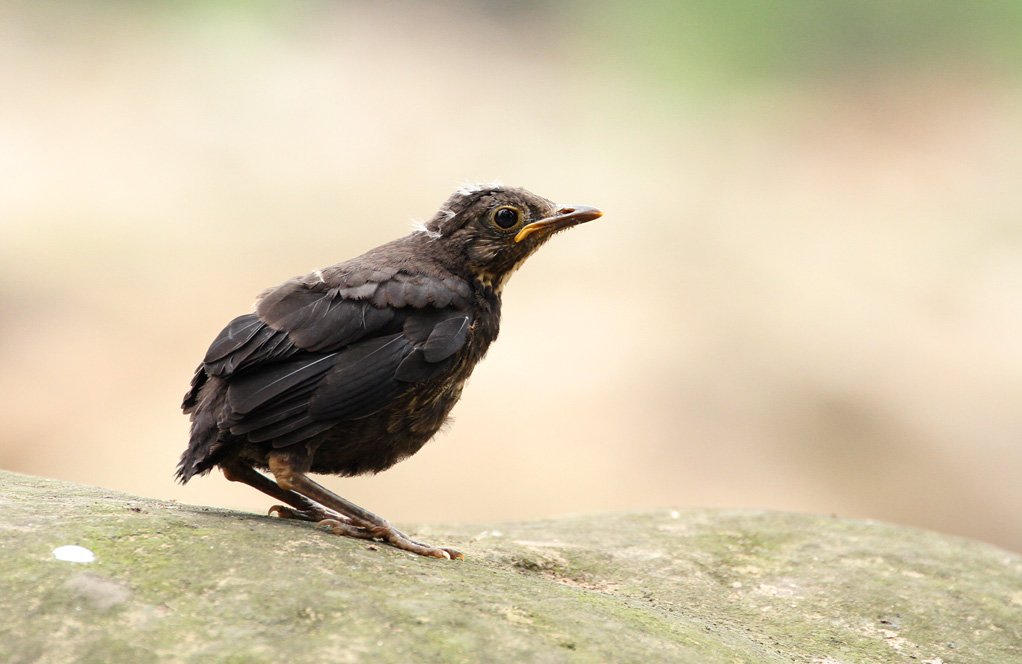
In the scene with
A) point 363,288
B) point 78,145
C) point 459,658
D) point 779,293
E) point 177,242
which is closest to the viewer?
point 459,658

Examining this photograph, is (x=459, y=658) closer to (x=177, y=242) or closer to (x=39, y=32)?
(x=177, y=242)

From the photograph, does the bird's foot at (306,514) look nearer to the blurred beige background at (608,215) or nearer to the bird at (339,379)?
the bird at (339,379)

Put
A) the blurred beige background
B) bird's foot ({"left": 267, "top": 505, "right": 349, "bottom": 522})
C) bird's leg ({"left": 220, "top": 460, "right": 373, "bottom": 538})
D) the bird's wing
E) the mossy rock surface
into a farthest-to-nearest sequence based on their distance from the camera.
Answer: the blurred beige background
bird's foot ({"left": 267, "top": 505, "right": 349, "bottom": 522})
bird's leg ({"left": 220, "top": 460, "right": 373, "bottom": 538})
the bird's wing
the mossy rock surface

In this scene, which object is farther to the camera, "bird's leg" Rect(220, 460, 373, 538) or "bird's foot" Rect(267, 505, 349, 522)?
"bird's foot" Rect(267, 505, 349, 522)

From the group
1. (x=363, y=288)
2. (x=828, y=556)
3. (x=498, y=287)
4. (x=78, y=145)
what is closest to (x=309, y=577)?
(x=363, y=288)

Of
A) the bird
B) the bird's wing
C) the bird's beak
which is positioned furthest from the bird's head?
the bird's wing

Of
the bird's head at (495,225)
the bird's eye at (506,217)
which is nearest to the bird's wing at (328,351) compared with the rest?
the bird's head at (495,225)

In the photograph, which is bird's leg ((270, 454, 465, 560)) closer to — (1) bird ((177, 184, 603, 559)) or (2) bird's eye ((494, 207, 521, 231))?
(1) bird ((177, 184, 603, 559))
